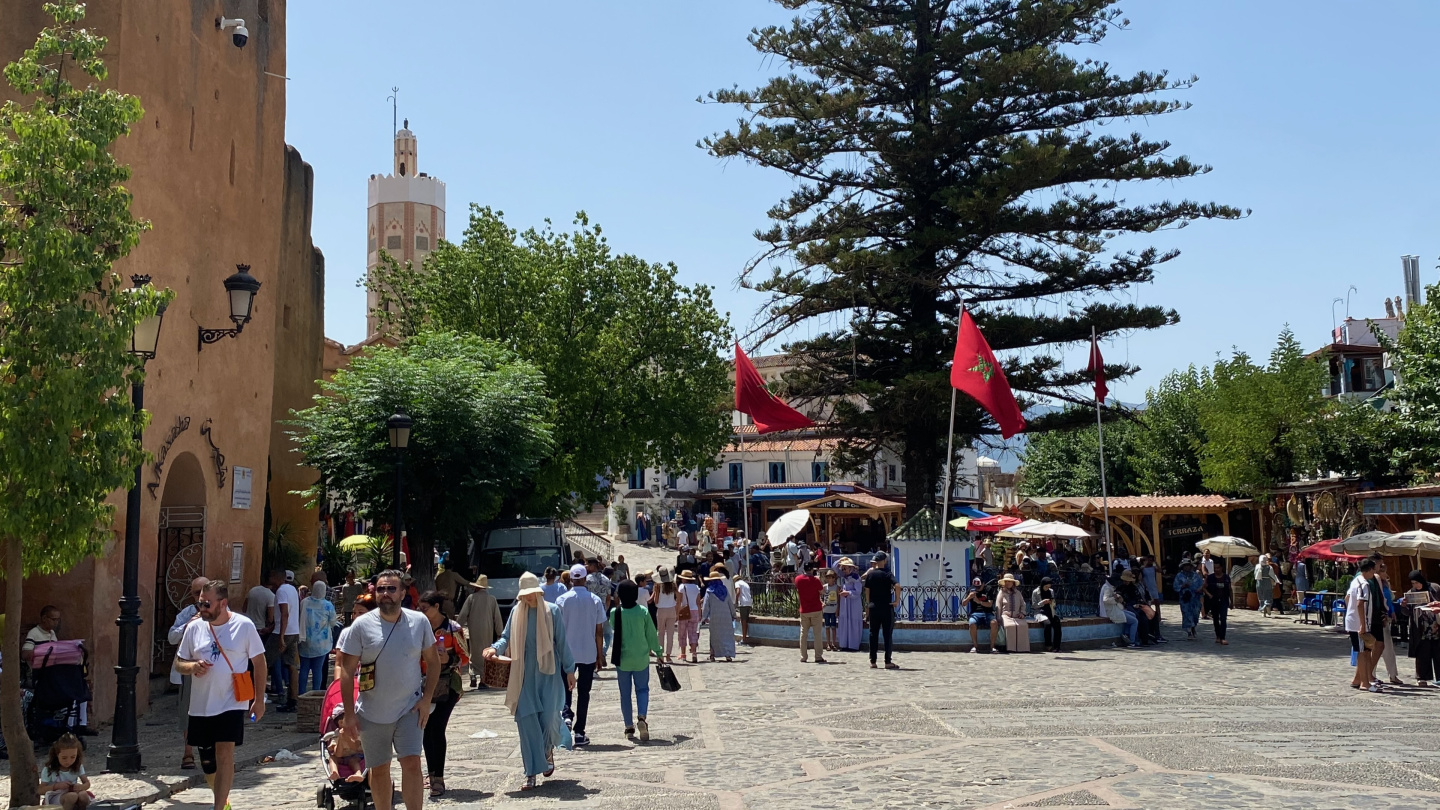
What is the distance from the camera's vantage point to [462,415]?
883 inches

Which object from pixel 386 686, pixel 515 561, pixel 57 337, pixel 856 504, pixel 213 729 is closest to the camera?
pixel 386 686

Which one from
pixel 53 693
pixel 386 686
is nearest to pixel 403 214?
pixel 53 693

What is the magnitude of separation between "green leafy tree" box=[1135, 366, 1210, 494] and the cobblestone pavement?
25599 millimetres

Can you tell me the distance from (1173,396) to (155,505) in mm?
35443

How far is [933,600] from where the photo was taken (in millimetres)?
22516

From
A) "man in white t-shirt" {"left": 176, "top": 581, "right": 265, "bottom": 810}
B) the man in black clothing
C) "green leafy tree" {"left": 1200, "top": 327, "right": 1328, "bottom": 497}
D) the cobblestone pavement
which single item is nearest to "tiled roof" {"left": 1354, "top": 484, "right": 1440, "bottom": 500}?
"green leafy tree" {"left": 1200, "top": 327, "right": 1328, "bottom": 497}

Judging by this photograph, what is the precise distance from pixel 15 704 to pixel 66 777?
64cm

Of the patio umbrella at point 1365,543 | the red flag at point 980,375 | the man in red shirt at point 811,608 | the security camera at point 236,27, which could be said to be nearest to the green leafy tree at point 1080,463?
the patio umbrella at point 1365,543

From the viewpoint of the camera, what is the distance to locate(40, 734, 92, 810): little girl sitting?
852 cm

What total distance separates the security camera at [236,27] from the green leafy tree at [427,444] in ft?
22.9

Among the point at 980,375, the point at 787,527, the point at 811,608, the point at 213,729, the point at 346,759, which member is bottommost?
the point at 346,759

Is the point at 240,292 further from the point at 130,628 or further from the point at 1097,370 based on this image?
the point at 1097,370

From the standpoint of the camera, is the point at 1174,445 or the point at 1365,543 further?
the point at 1174,445

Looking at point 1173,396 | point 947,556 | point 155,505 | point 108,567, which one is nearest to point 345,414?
point 155,505
